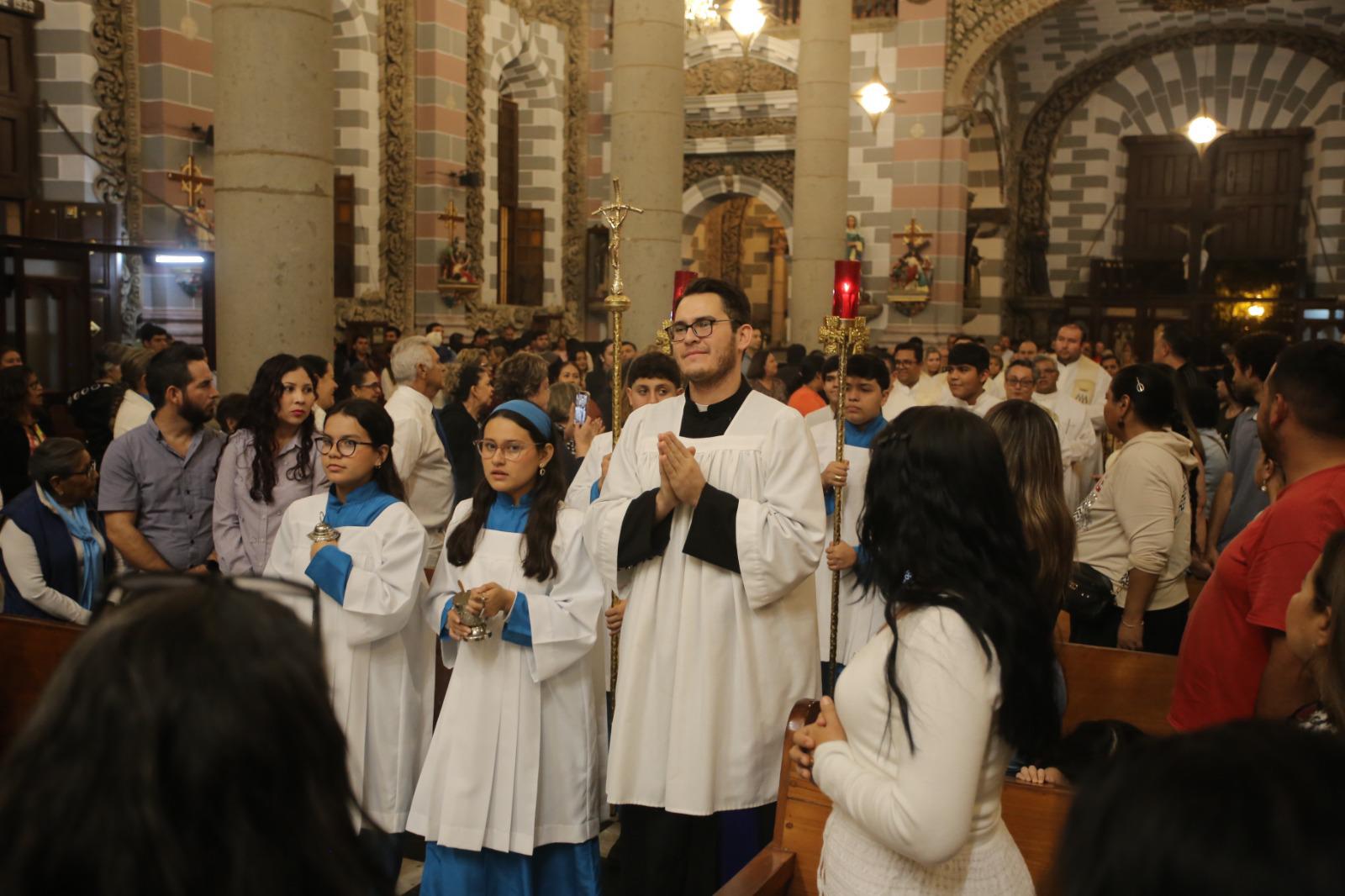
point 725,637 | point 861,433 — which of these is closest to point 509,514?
point 725,637

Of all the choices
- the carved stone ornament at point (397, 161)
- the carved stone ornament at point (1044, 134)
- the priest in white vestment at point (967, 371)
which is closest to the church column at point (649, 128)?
the priest in white vestment at point (967, 371)

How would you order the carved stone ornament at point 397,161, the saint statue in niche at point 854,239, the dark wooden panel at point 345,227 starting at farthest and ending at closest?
the saint statue in niche at point 854,239 < the carved stone ornament at point 397,161 < the dark wooden panel at point 345,227

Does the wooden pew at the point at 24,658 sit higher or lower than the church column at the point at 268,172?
lower

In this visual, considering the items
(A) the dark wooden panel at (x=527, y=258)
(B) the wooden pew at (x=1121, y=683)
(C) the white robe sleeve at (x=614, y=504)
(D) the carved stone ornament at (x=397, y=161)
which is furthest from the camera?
(A) the dark wooden panel at (x=527, y=258)

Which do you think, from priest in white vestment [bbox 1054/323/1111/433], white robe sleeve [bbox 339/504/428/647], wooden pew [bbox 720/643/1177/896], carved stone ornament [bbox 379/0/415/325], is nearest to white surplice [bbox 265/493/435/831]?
white robe sleeve [bbox 339/504/428/647]

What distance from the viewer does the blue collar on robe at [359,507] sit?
12.9 ft

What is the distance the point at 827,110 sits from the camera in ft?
45.8

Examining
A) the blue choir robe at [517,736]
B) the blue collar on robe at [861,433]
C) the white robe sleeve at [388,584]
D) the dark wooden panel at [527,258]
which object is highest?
the dark wooden panel at [527,258]

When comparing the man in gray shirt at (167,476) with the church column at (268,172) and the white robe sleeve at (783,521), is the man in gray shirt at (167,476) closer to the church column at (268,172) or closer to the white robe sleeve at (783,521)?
the church column at (268,172)

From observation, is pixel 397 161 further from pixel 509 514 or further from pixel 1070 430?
pixel 509 514

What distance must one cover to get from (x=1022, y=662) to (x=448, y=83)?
1620cm

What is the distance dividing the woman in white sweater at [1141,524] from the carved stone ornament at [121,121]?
9.64 meters

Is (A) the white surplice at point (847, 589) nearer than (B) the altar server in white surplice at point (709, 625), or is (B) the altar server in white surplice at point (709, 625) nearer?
(B) the altar server in white surplice at point (709, 625)

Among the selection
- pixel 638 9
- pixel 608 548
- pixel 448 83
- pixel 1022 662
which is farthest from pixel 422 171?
pixel 1022 662
